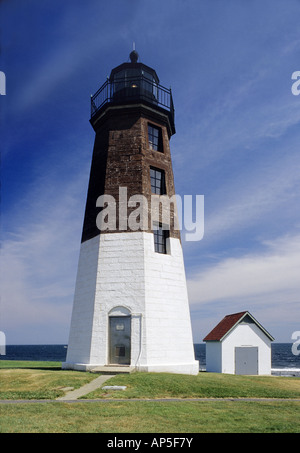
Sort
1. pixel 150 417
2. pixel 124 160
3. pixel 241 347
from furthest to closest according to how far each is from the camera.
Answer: pixel 241 347, pixel 124 160, pixel 150 417

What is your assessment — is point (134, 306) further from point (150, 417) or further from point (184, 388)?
point (150, 417)

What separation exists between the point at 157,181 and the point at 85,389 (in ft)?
37.1

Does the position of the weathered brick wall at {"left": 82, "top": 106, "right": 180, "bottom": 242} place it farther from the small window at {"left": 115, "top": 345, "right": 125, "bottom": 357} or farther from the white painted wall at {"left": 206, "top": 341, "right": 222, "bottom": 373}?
the white painted wall at {"left": 206, "top": 341, "right": 222, "bottom": 373}

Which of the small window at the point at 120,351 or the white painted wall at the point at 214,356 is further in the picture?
the white painted wall at the point at 214,356

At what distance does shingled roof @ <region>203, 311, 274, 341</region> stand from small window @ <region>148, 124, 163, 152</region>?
48.6 ft

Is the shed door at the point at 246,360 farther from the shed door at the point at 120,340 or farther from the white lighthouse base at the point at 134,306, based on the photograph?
the shed door at the point at 120,340

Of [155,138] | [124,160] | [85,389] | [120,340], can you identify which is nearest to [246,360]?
[120,340]

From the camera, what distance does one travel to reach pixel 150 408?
10.3 meters

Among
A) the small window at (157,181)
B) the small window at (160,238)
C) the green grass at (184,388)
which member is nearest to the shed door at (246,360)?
the small window at (160,238)

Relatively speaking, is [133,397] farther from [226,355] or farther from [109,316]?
[226,355]

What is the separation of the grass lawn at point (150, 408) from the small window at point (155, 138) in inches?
470

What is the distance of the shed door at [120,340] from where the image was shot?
17.2 meters

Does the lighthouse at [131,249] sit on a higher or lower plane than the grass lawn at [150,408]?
higher

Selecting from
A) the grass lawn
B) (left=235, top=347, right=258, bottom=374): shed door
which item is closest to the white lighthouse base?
the grass lawn
